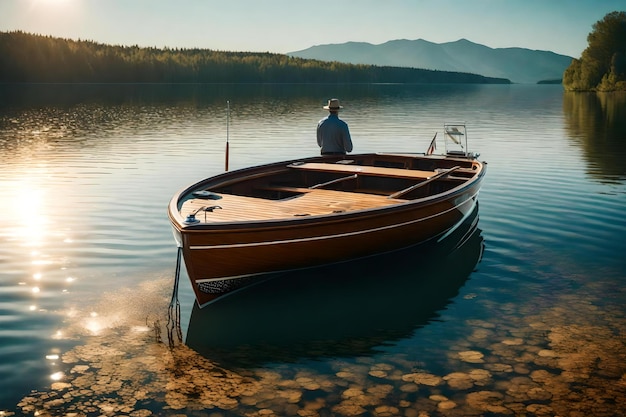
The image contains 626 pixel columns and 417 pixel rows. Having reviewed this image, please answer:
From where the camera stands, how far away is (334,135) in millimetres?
15555

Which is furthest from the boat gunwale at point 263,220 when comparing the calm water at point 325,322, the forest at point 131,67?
the forest at point 131,67

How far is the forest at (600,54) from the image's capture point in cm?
11800

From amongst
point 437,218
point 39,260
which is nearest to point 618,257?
point 437,218

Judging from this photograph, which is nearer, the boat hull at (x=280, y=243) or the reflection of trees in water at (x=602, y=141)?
the boat hull at (x=280, y=243)

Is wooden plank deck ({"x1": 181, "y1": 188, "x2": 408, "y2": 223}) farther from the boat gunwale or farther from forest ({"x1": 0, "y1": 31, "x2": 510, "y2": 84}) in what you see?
forest ({"x1": 0, "y1": 31, "x2": 510, "y2": 84})

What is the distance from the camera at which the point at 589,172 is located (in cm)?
2178

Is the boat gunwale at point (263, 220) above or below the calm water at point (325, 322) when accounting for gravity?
above

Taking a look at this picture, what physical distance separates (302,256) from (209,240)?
1479 mm

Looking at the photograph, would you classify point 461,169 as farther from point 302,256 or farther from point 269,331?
point 269,331

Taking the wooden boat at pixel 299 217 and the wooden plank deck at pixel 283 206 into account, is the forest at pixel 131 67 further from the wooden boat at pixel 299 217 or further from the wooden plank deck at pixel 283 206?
the wooden plank deck at pixel 283 206

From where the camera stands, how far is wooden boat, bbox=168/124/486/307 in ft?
28.9

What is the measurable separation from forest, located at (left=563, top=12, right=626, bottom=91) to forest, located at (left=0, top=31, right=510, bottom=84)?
65.9 meters

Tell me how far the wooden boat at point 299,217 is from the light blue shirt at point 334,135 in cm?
121

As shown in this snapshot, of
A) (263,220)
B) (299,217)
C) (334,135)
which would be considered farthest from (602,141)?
(263,220)
